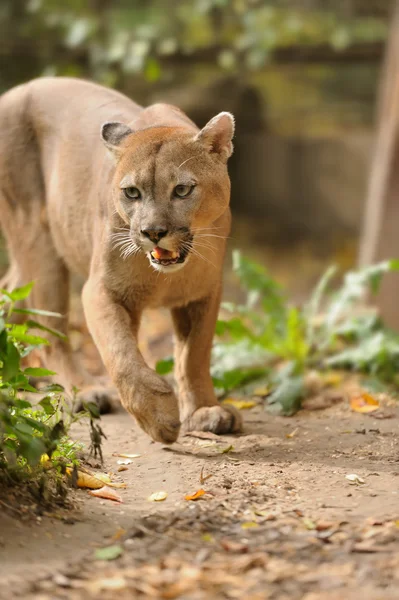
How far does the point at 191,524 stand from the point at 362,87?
1068cm

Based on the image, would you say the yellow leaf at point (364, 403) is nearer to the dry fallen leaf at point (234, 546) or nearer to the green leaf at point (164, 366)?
the green leaf at point (164, 366)

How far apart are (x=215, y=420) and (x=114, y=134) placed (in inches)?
58.8

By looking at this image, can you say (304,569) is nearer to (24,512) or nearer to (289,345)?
(24,512)

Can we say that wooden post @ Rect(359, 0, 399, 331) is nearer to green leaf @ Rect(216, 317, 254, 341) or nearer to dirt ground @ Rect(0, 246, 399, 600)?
green leaf @ Rect(216, 317, 254, 341)

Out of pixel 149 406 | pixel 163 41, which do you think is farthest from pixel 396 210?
pixel 149 406

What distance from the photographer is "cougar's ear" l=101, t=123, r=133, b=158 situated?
13.6ft

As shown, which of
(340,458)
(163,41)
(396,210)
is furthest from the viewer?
(163,41)

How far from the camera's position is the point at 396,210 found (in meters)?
7.47

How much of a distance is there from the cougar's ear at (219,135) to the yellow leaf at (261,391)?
199 centimetres

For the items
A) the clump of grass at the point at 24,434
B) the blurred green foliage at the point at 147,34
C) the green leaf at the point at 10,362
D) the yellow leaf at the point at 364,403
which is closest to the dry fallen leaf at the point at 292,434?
the yellow leaf at the point at 364,403

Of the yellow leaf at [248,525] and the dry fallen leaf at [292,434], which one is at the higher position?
the dry fallen leaf at [292,434]

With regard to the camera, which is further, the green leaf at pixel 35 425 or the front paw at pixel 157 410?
the front paw at pixel 157 410

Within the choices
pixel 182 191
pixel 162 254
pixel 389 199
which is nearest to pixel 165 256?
pixel 162 254

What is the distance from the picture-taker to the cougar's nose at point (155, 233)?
3.68 meters
